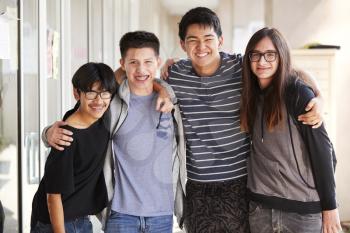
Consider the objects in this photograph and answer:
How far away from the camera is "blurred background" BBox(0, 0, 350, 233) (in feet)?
6.16

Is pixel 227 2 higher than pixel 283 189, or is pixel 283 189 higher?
pixel 227 2

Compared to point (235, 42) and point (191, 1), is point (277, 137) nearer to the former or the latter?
point (235, 42)

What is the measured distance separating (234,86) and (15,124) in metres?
1.01

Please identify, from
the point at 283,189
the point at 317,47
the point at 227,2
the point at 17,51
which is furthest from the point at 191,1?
the point at 283,189

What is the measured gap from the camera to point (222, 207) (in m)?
1.76

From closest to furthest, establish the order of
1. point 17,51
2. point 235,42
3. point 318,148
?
point 318,148 < point 17,51 < point 235,42

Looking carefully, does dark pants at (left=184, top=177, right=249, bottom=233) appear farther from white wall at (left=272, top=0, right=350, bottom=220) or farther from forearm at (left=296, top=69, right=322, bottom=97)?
white wall at (left=272, top=0, right=350, bottom=220)

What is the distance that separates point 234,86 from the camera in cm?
178

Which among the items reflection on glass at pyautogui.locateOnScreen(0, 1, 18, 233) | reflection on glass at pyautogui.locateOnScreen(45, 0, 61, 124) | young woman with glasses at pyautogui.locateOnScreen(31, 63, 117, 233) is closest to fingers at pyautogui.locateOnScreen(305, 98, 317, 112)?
young woman with glasses at pyautogui.locateOnScreen(31, 63, 117, 233)

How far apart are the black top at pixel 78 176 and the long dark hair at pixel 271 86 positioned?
22.3 inches

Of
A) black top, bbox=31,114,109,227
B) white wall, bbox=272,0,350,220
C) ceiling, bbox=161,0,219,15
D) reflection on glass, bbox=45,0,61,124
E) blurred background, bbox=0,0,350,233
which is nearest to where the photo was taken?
black top, bbox=31,114,109,227

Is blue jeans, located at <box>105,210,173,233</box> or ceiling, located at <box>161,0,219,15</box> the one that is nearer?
blue jeans, located at <box>105,210,173,233</box>

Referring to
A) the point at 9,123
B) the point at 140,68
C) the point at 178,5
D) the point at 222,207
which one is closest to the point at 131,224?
the point at 222,207

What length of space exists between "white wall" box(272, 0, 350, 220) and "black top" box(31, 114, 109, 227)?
150 inches
